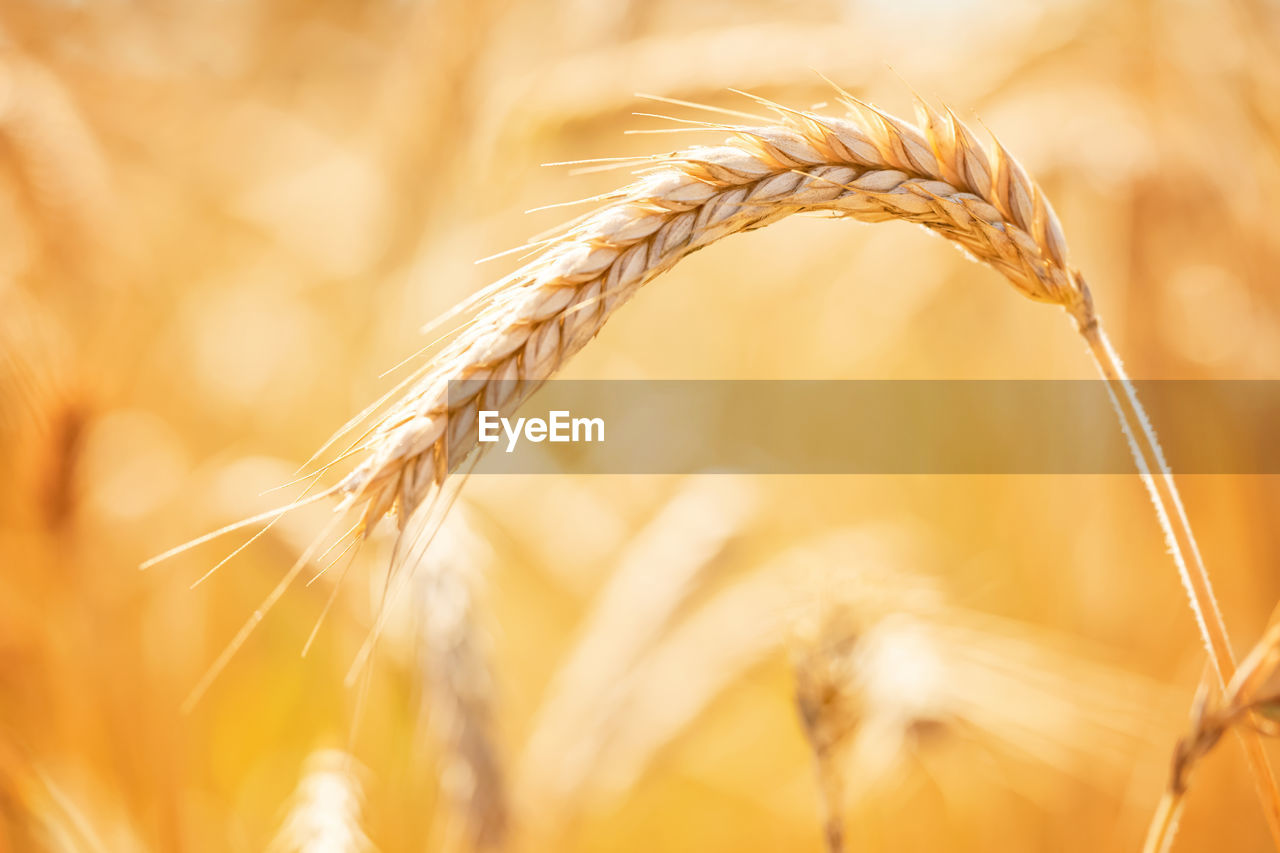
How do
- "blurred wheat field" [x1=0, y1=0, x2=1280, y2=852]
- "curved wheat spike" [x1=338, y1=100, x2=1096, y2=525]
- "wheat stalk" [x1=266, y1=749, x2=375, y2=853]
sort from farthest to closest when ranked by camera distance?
"blurred wheat field" [x1=0, y1=0, x2=1280, y2=852] → "wheat stalk" [x1=266, y1=749, x2=375, y2=853] → "curved wheat spike" [x1=338, y1=100, x2=1096, y2=525]

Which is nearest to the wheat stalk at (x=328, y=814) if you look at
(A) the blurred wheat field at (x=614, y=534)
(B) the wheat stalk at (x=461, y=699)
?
(A) the blurred wheat field at (x=614, y=534)

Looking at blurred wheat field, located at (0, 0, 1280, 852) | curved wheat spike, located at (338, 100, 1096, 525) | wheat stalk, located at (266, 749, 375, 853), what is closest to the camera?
curved wheat spike, located at (338, 100, 1096, 525)

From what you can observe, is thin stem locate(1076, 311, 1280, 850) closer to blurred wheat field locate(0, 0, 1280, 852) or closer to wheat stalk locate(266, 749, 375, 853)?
blurred wheat field locate(0, 0, 1280, 852)

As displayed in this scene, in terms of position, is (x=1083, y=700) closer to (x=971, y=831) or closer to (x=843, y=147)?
(x=971, y=831)

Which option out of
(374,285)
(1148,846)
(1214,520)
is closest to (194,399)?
(374,285)

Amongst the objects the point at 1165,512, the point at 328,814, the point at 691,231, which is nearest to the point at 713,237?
the point at 691,231

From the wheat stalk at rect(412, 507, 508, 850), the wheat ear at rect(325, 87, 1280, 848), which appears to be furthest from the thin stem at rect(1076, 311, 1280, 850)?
the wheat stalk at rect(412, 507, 508, 850)

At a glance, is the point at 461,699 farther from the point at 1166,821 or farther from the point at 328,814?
the point at 1166,821
